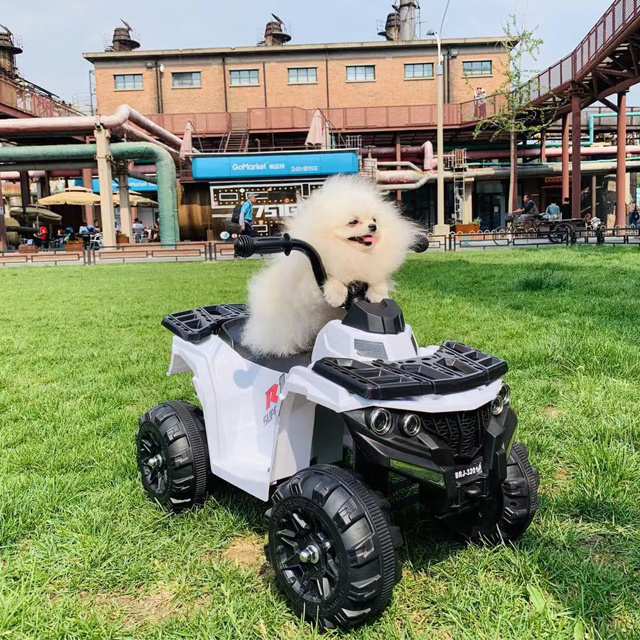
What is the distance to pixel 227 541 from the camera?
247 cm

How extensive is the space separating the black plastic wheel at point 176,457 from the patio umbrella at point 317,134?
25.6 metres

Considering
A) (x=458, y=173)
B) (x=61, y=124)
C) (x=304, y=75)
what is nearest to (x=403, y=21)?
(x=304, y=75)

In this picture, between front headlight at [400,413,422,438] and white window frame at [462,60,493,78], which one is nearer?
front headlight at [400,413,422,438]

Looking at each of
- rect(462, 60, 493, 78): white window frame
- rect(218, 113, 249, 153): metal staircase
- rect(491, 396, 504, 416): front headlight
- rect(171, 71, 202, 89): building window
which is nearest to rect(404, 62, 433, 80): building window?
rect(462, 60, 493, 78): white window frame

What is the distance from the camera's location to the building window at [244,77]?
3541 cm

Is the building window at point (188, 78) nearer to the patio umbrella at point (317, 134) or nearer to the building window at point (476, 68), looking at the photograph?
the patio umbrella at point (317, 134)

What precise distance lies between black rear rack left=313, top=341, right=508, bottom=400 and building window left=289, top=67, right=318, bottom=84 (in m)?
36.1

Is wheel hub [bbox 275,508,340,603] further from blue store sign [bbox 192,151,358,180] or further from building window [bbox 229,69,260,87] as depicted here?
building window [bbox 229,69,260,87]

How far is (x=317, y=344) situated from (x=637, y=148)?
37.5m

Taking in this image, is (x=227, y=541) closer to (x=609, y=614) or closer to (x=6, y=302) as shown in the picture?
(x=609, y=614)

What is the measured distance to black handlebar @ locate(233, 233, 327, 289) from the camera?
2.15 meters

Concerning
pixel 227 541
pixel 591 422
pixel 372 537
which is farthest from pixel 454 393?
pixel 591 422

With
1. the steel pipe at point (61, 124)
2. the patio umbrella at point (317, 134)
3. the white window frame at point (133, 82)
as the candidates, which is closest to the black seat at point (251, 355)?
the steel pipe at point (61, 124)

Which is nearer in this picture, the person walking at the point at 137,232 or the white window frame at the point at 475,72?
the person walking at the point at 137,232
